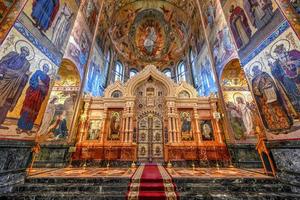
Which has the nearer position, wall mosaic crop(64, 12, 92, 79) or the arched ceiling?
wall mosaic crop(64, 12, 92, 79)

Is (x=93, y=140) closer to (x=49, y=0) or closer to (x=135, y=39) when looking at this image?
(x=49, y=0)

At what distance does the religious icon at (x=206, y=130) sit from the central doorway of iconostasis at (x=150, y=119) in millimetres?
3160

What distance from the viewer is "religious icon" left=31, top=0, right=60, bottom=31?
17.3ft

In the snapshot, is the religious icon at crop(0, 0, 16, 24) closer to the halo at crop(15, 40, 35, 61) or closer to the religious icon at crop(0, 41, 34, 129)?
the halo at crop(15, 40, 35, 61)

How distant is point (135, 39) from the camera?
68.5 feet

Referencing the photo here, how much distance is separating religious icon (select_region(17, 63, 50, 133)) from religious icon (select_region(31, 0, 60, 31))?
175 centimetres

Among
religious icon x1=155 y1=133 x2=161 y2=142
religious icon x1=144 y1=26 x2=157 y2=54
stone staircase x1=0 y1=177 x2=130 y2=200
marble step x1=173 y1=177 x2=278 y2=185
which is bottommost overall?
stone staircase x1=0 y1=177 x2=130 y2=200

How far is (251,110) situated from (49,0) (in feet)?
45.4

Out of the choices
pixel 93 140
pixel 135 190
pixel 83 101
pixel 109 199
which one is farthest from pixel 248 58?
pixel 83 101

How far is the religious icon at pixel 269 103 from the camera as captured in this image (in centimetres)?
462

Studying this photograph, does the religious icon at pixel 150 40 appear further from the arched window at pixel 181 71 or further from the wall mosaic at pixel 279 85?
the wall mosaic at pixel 279 85

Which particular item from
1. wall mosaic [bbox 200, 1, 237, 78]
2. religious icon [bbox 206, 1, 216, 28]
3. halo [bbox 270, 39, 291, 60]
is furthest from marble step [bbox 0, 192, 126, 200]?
religious icon [bbox 206, 1, 216, 28]

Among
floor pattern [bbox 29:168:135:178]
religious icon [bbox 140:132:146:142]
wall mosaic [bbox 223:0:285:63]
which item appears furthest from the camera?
religious icon [bbox 140:132:146:142]

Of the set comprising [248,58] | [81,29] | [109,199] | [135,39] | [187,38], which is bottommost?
[109,199]
